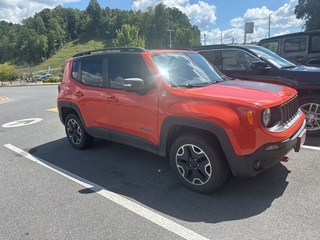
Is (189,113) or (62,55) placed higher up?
(62,55)

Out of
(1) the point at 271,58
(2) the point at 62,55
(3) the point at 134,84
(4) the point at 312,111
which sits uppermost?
(2) the point at 62,55

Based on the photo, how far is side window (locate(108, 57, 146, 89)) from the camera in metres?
3.59

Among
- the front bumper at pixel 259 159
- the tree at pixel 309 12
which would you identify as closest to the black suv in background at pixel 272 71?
the front bumper at pixel 259 159

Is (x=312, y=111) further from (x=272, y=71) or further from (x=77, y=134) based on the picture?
(x=77, y=134)

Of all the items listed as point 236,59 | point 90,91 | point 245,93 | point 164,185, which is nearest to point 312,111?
point 236,59

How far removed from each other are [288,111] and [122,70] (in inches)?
94.8

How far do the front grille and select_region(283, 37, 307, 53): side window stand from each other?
590 cm

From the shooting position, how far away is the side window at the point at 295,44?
820cm

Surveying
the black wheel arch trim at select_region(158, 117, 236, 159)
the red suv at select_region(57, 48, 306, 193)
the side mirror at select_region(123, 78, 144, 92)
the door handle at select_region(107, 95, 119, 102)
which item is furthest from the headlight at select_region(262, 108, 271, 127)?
the door handle at select_region(107, 95, 119, 102)

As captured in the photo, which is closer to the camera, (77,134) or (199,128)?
(199,128)

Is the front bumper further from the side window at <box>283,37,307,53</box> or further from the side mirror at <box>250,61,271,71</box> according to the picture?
the side window at <box>283,37,307,53</box>

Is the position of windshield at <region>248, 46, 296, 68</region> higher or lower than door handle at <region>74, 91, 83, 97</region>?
higher

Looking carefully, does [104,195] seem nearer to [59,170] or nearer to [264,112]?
[59,170]

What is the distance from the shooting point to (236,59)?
19.0ft
